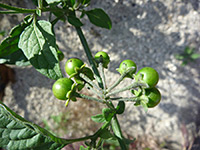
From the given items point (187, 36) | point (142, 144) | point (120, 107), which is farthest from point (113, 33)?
point (142, 144)

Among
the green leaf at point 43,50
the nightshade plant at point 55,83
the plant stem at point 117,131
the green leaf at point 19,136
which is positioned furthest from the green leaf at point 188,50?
the green leaf at point 19,136

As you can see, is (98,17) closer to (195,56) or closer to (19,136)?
(19,136)

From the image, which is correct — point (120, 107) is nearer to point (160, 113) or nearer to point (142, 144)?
point (160, 113)

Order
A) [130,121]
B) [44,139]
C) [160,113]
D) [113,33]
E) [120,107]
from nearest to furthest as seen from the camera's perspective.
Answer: [44,139] → [120,107] → [113,33] → [160,113] → [130,121]

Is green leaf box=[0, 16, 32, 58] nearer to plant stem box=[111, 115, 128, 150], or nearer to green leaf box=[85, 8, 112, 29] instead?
green leaf box=[85, 8, 112, 29]

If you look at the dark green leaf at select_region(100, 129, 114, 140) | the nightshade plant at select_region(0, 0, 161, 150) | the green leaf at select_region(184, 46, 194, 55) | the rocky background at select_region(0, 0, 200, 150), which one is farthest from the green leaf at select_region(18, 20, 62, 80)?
the green leaf at select_region(184, 46, 194, 55)

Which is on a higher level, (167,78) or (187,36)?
(187,36)
